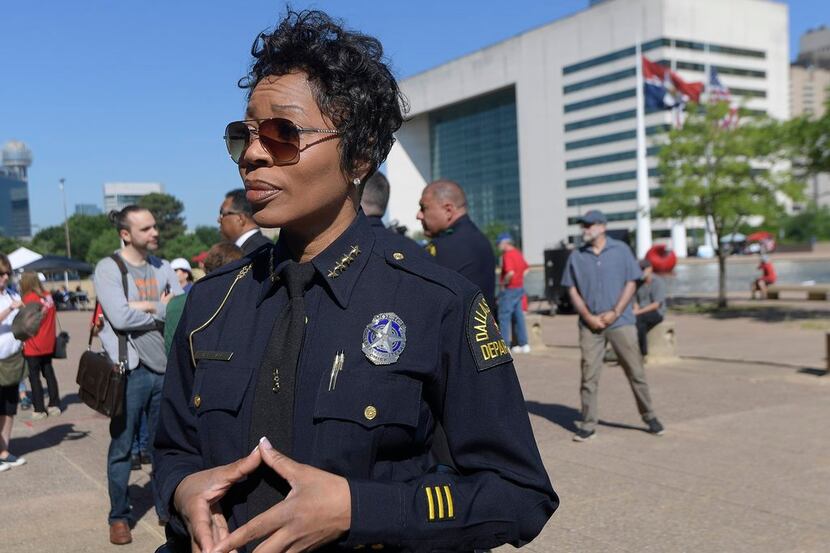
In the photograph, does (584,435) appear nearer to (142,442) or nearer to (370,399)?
(142,442)

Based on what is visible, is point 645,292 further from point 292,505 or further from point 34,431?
point 292,505

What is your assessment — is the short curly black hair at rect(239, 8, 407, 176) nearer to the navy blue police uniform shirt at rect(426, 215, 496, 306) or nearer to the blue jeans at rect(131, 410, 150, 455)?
the navy blue police uniform shirt at rect(426, 215, 496, 306)

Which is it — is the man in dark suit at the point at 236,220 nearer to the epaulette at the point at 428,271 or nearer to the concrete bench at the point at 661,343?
the epaulette at the point at 428,271

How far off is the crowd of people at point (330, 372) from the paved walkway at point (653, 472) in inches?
132

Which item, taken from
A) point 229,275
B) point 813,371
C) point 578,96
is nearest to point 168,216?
point 578,96

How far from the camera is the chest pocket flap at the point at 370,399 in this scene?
59.5 inches

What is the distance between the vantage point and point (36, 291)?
9.38 metres

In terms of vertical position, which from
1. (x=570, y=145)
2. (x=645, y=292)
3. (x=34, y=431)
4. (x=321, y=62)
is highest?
(x=570, y=145)

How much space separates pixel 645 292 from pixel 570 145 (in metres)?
97.4

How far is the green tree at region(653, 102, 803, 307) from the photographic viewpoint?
73.9ft

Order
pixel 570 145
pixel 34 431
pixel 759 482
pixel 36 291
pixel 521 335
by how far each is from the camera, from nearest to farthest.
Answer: pixel 759 482 < pixel 34 431 < pixel 36 291 < pixel 521 335 < pixel 570 145

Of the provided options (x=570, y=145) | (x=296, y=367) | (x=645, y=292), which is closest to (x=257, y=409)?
(x=296, y=367)

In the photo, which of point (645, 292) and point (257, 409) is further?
point (645, 292)

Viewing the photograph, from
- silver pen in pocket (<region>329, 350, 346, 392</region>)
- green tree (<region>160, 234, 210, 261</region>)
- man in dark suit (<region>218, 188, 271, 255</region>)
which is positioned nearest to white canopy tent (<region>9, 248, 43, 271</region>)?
man in dark suit (<region>218, 188, 271, 255</region>)
